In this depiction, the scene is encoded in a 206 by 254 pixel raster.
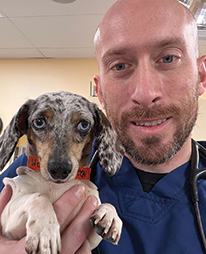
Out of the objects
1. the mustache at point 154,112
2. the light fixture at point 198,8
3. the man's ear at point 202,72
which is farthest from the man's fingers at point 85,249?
the light fixture at point 198,8

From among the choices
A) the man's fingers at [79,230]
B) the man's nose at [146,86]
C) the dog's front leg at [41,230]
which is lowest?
the man's fingers at [79,230]

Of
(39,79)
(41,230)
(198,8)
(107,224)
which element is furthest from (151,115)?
(39,79)

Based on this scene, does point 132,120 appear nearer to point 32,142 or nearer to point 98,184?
point 98,184

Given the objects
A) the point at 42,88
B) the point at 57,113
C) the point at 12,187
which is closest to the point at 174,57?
the point at 57,113

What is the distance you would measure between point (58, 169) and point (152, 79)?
0.53 m

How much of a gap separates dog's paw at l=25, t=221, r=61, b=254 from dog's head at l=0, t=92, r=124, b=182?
0.15 m

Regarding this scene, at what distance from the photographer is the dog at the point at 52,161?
710 millimetres

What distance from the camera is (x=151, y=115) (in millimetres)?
1034

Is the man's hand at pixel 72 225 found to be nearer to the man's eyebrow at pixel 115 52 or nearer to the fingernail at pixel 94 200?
the fingernail at pixel 94 200

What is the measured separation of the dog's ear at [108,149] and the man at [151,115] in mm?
155

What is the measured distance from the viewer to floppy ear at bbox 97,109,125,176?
0.95 m

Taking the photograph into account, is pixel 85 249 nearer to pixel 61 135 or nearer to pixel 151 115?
pixel 61 135

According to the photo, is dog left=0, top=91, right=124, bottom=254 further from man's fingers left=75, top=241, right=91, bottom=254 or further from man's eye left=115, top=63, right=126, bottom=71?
man's eye left=115, top=63, right=126, bottom=71

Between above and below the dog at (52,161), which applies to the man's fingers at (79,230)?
below
